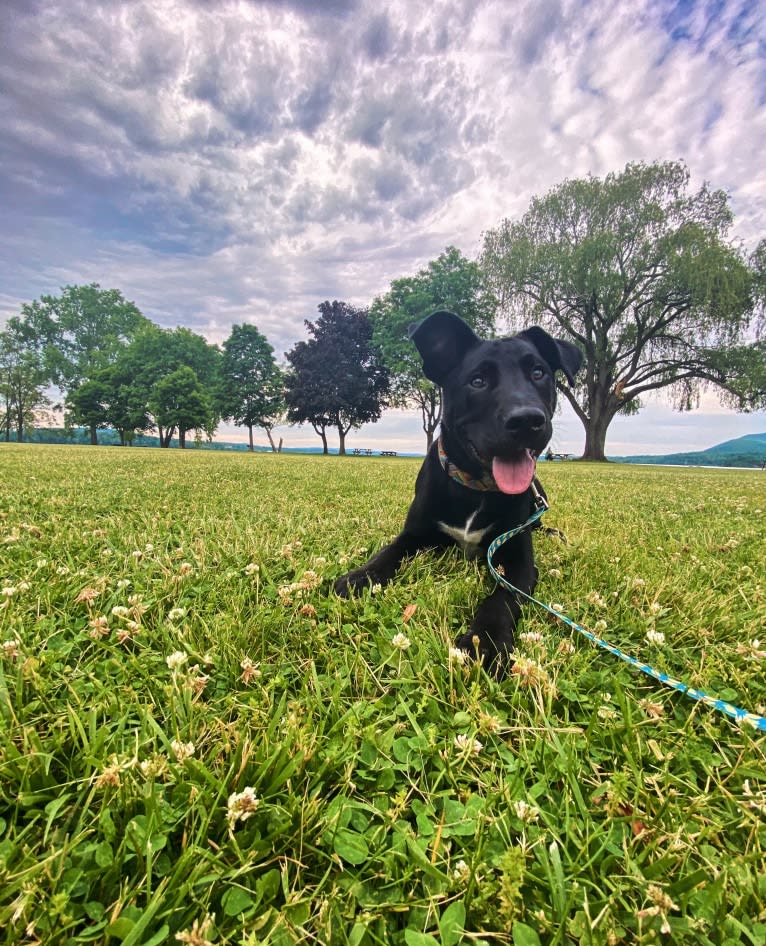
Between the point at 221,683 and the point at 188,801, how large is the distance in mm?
553

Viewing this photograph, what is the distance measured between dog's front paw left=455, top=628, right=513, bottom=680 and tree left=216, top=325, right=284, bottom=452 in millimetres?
53065

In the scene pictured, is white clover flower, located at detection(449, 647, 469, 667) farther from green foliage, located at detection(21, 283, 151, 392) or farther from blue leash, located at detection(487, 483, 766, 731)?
green foliage, located at detection(21, 283, 151, 392)

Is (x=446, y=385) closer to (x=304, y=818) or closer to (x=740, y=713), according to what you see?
(x=740, y=713)

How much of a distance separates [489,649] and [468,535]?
1226 millimetres

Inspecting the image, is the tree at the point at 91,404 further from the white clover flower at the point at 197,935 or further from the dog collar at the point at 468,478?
the white clover flower at the point at 197,935

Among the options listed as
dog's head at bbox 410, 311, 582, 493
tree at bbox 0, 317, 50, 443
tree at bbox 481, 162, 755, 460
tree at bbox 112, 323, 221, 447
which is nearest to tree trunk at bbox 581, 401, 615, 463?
tree at bbox 481, 162, 755, 460

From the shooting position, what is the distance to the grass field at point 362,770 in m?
0.85

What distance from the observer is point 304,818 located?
1.03 m

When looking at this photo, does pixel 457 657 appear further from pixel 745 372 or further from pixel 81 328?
pixel 81 328

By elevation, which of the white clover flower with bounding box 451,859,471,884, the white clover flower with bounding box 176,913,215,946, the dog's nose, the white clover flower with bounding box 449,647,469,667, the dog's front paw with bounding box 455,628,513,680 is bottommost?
the white clover flower with bounding box 451,859,471,884

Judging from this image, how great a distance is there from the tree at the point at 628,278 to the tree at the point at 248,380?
30.7 meters

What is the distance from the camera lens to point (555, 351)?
3.62 metres

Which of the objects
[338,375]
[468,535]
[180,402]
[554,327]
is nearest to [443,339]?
[468,535]

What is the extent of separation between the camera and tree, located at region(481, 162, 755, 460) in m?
27.1
